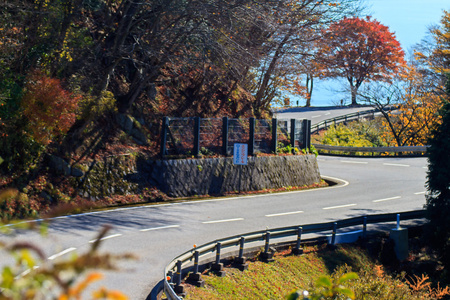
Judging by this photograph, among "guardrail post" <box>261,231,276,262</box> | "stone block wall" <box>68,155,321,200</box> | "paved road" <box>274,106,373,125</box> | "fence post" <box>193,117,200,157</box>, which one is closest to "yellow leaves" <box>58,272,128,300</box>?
"guardrail post" <box>261,231,276,262</box>

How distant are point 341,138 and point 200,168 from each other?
83.2ft

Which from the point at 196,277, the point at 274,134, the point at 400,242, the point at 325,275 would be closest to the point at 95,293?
the point at 196,277

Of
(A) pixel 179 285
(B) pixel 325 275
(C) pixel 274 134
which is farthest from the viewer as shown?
(C) pixel 274 134

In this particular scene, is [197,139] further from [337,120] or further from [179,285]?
[337,120]

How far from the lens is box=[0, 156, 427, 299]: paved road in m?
10.6

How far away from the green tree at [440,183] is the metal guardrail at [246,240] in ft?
3.96

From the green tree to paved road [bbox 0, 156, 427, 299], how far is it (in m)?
2.91

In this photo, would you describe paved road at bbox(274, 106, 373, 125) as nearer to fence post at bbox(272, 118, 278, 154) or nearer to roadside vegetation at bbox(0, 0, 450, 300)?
roadside vegetation at bbox(0, 0, 450, 300)

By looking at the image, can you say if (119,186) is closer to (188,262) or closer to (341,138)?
(188,262)

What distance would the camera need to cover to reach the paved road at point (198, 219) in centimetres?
1059

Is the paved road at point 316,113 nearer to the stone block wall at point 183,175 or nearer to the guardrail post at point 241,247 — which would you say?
the stone block wall at point 183,175

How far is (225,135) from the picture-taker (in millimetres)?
21125

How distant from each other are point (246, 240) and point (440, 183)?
7517 mm

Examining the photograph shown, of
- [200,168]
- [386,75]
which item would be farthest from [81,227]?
[386,75]
